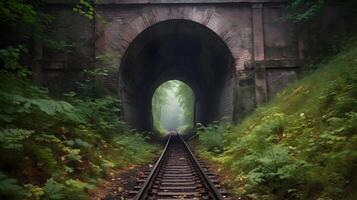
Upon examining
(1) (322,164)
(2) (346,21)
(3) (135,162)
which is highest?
(2) (346,21)

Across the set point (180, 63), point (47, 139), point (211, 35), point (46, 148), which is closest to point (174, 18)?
point (211, 35)

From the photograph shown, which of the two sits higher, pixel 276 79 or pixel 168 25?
pixel 168 25

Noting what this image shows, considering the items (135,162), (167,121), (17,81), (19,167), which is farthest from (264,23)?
(167,121)

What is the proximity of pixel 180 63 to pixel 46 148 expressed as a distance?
1554cm

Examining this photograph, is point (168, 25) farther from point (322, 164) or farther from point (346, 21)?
point (322, 164)

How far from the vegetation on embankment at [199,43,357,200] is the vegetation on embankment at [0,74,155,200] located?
300 centimetres

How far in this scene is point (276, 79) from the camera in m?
13.5

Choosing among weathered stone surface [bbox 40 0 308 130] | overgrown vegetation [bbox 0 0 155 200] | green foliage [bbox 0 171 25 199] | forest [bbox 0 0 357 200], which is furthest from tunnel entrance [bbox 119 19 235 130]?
green foliage [bbox 0 171 25 199]

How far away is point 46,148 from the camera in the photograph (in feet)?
19.4

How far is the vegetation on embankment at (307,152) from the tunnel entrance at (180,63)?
18.0ft

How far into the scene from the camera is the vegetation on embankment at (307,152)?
4.84m

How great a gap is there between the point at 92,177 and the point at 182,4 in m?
8.59

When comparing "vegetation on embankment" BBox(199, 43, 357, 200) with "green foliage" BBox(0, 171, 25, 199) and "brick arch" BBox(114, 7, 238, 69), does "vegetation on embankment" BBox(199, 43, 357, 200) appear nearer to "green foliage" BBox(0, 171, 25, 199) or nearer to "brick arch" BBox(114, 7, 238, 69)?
"green foliage" BBox(0, 171, 25, 199)

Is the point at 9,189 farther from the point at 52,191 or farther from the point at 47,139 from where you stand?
the point at 47,139
